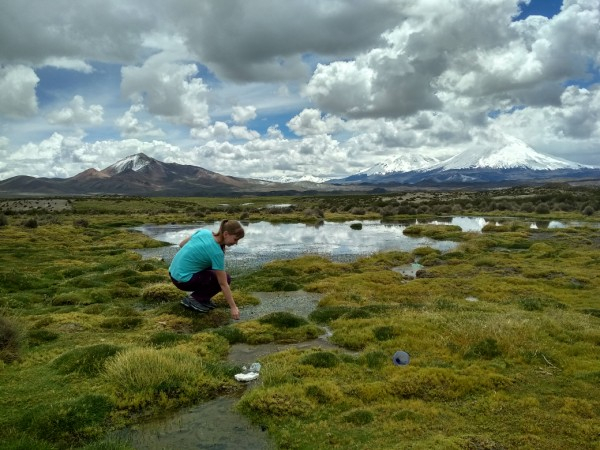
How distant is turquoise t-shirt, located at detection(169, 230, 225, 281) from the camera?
42.0 feet

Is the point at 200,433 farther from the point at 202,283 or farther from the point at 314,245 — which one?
the point at 314,245

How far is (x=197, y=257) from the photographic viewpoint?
1355cm

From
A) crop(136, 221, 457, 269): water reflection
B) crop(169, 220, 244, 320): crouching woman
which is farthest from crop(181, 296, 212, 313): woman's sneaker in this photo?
crop(136, 221, 457, 269): water reflection

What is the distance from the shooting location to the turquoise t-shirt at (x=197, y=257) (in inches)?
504

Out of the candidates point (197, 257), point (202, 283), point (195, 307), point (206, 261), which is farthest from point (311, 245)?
point (197, 257)

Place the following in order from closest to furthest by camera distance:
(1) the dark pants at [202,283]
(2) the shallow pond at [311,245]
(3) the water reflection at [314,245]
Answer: (1) the dark pants at [202,283] < (2) the shallow pond at [311,245] < (3) the water reflection at [314,245]

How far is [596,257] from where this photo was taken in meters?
34.0

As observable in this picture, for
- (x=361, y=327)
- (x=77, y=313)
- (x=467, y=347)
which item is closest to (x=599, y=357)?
(x=467, y=347)

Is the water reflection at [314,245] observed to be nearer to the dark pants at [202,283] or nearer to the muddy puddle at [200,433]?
the dark pants at [202,283]

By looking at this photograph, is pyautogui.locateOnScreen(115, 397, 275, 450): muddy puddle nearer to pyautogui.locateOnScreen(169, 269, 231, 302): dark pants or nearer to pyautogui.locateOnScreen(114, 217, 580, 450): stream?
pyautogui.locateOnScreen(114, 217, 580, 450): stream

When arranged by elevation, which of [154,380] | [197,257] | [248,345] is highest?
[197,257]

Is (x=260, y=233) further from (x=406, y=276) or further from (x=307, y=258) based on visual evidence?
(x=406, y=276)

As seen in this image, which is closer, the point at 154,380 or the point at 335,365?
the point at 154,380

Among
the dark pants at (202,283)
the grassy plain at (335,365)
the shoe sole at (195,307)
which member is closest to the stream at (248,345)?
the grassy plain at (335,365)
